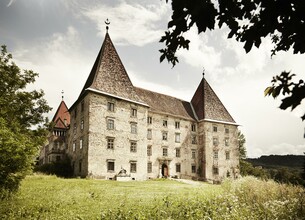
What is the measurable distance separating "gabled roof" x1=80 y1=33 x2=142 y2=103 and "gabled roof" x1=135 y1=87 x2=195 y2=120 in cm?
470

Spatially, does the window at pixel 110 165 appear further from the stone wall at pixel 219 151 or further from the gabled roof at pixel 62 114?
the gabled roof at pixel 62 114

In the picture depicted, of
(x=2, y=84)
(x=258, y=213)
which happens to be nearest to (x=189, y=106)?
(x=2, y=84)

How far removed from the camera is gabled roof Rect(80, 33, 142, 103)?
30891mm

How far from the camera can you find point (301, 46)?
2.33m

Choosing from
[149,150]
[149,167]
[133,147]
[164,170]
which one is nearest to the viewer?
[133,147]

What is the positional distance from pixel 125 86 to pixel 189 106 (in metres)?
16.2

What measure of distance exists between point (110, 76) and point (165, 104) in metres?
11.5

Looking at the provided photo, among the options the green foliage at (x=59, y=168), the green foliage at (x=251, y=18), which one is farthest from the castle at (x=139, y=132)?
the green foliage at (x=251, y=18)

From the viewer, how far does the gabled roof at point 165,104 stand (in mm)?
37906

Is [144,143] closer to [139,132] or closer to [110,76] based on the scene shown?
[139,132]

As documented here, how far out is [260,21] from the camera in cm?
258

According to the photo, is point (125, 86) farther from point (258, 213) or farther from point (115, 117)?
point (258, 213)

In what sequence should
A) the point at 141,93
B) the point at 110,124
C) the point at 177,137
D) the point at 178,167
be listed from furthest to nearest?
the point at 177,137, the point at 141,93, the point at 178,167, the point at 110,124

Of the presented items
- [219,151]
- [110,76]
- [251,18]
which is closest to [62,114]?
[110,76]
